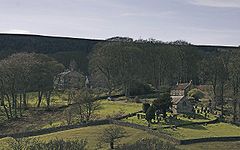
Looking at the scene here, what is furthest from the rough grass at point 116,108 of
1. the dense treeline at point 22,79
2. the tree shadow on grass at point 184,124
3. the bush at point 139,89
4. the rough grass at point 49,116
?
the dense treeline at point 22,79

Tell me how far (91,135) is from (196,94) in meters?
32.4

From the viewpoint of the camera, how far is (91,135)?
166 feet

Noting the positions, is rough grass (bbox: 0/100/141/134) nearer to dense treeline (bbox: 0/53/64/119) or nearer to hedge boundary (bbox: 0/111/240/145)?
dense treeline (bbox: 0/53/64/119)

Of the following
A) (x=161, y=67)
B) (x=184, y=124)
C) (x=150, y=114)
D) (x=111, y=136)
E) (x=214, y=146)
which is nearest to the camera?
(x=111, y=136)

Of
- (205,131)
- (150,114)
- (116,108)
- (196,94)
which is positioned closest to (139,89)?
(196,94)

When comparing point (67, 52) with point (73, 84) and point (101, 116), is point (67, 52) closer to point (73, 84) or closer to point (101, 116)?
point (73, 84)

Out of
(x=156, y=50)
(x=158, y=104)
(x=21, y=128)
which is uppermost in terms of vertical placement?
(x=156, y=50)

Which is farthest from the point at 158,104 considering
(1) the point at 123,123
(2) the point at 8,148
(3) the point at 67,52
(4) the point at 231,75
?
(3) the point at 67,52

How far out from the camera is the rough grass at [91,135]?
1872 inches

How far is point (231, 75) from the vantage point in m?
69.2

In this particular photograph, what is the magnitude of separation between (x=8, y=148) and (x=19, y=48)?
299ft

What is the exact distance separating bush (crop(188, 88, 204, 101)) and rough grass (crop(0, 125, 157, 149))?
2664 cm

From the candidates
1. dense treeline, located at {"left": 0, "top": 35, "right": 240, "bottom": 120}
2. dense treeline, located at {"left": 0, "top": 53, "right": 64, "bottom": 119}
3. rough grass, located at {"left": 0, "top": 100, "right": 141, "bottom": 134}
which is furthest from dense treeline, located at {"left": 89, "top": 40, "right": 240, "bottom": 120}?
dense treeline, located at {"left": 0, "top": 53, "right": 64, "bottom": 119}

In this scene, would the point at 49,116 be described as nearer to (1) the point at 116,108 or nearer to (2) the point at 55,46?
(1) the point at 116,108
